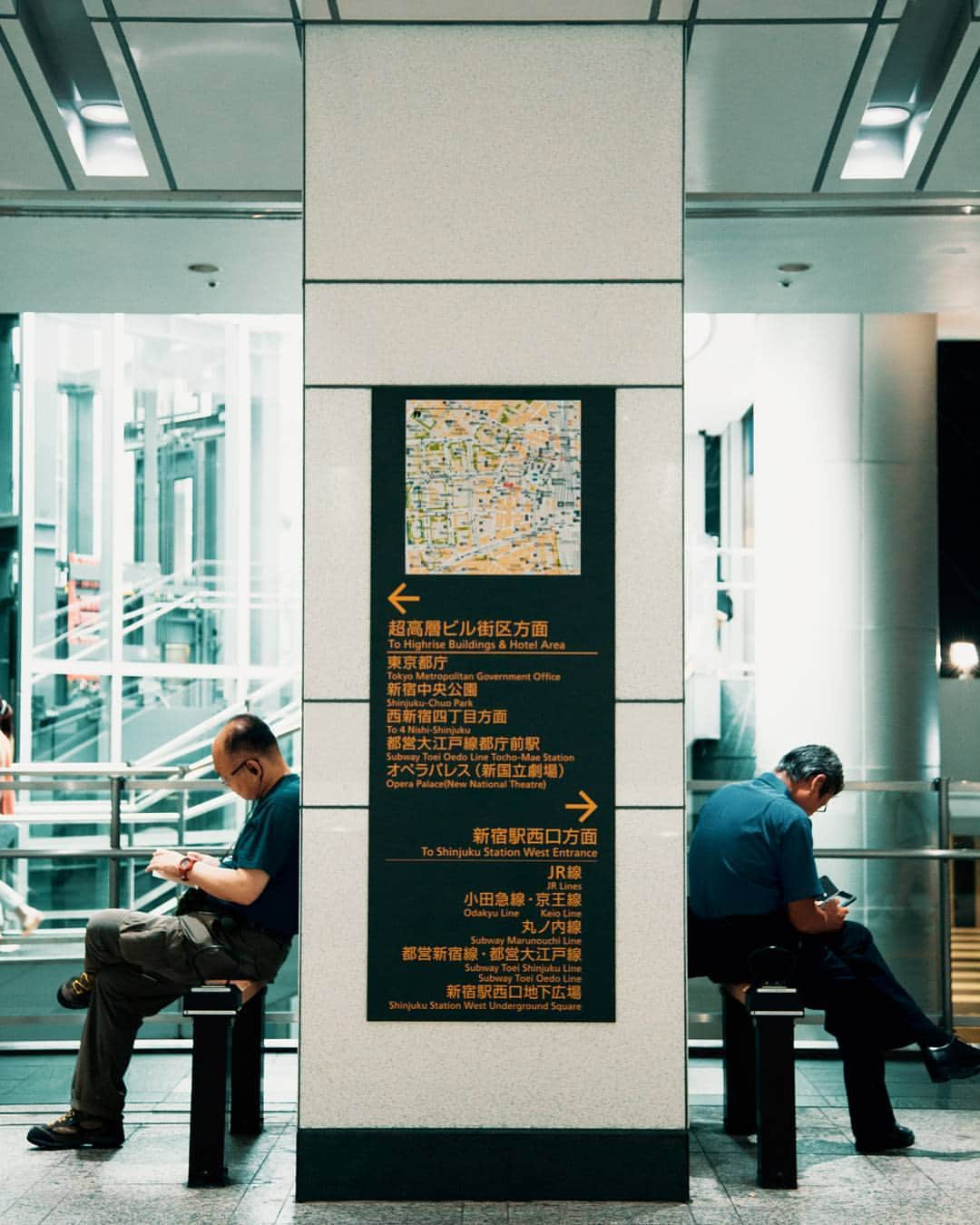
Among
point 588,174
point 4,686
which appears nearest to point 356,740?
point 588,174

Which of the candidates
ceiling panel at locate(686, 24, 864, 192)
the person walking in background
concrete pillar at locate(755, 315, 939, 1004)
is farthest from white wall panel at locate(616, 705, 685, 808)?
concrete pillar at locate(755, 315, 939, 1004)

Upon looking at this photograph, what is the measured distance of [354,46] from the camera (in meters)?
4.37

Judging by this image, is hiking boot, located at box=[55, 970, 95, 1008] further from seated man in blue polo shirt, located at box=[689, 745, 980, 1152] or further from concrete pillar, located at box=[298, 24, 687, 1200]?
seated man in blue polo shirt, located at box=[689, 745, 980, 1152]

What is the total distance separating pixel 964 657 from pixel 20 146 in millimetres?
15100

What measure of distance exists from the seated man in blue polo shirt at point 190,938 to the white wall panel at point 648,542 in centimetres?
119

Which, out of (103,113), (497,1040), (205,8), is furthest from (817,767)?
(103,113)

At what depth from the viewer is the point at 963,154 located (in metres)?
5.15

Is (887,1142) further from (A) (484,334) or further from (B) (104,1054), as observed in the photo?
(A) (484,334)

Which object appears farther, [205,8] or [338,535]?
[205,8]

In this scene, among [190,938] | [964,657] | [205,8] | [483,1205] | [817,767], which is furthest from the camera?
[964,657]

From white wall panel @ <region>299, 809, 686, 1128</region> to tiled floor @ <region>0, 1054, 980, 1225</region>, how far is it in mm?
257

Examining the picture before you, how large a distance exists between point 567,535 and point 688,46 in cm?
160

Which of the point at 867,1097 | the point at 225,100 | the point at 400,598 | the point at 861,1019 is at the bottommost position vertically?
the point at 867,1097

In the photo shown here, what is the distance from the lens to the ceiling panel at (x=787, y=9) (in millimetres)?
4445
